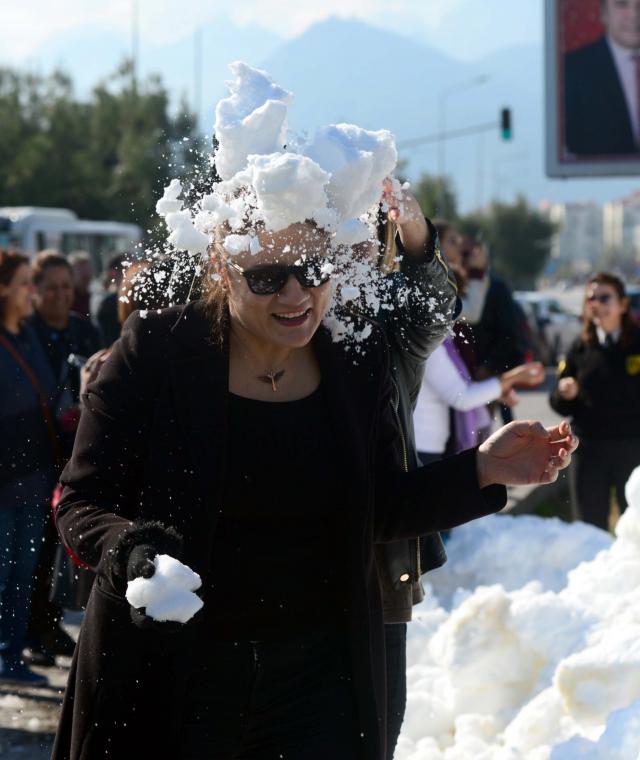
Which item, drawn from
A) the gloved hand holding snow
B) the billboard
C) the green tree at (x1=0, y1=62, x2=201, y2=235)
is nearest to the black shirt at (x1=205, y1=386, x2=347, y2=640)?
the gloved hand holding snow

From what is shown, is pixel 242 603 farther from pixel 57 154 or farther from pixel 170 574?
pixel 57 154

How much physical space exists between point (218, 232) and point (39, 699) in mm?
3306

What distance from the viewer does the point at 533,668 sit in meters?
4.58

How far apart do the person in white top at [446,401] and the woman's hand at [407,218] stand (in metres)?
2.01

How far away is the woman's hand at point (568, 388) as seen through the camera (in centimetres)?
678

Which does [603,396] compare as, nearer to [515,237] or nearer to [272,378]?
[272,378]

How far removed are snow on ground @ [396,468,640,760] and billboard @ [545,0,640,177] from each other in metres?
18.0

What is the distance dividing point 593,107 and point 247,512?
20913 mm

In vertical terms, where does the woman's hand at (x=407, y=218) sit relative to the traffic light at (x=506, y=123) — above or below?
below

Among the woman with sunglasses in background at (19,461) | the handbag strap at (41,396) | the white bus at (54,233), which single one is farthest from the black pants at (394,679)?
the white bus at (54,233)

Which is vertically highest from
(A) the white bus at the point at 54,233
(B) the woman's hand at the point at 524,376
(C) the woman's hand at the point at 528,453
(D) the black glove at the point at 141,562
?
(A) the white bus at the point at 54,233

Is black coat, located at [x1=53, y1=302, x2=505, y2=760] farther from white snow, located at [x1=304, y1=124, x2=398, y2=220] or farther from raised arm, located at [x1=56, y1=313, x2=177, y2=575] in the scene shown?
white snow, located at [x1=304, y1=124, x2=398, y2=220]

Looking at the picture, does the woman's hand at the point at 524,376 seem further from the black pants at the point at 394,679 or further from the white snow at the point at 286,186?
the white snow at the point at 286,186

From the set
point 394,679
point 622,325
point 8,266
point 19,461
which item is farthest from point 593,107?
point 394,679
